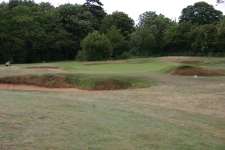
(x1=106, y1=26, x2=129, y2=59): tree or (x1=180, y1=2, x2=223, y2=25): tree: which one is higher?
(x1=180, y1=2, x2=223, y2=25): tree

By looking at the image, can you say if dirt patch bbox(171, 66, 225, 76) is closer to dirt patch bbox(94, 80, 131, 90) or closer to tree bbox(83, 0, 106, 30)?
dirt patch bbox(94, 80, 131, 90)

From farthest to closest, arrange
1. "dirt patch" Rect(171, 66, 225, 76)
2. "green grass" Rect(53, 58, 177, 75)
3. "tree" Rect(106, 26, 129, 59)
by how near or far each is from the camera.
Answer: "tree" Rect(106, 26, 129, 59) → "green grass" Rect(53, 58, 177, 75) → "dirt patch" Rect(171, 66, 225, 76)

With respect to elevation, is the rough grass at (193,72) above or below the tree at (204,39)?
below

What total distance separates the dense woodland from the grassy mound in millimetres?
38937

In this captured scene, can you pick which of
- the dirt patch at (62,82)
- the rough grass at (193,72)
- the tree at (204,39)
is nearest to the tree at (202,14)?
the tree at (204,39)

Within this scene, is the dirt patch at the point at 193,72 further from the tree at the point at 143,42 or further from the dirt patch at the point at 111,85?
the tree at the point at 143,42

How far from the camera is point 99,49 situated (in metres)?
73.9

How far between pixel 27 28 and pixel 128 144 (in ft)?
230

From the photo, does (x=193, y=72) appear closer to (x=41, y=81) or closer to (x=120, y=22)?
(x=41, y=81)

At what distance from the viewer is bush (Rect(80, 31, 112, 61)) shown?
73250 millimetres

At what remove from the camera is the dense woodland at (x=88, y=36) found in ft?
247

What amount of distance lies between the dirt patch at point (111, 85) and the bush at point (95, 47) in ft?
135

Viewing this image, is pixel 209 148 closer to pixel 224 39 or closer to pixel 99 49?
pixel 99 49

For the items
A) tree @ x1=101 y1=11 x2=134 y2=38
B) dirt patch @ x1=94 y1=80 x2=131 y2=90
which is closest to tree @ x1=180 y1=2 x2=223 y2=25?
tree @ x1=101 y1=11 x2=134 y2=38
